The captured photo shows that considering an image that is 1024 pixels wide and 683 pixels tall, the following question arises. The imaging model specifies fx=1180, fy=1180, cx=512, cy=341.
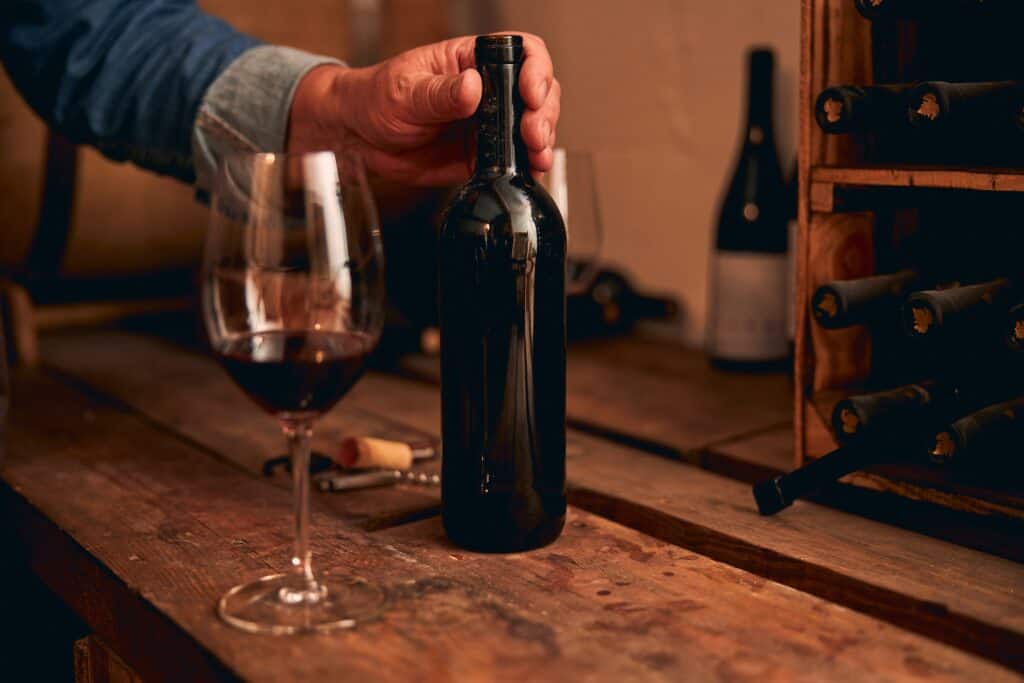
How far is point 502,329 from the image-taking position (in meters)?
0.80

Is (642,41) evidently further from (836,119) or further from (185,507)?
(185,507)

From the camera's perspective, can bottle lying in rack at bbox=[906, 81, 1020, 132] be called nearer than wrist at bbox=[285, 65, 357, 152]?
Yes

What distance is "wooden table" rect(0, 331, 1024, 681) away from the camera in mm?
691

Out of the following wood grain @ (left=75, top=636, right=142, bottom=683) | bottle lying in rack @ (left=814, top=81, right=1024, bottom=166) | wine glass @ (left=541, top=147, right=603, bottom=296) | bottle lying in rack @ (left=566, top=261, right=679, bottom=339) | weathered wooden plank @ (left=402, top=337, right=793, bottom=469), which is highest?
bottle lying in rack @ (left=814, top=81, right=1024, bottom=166)

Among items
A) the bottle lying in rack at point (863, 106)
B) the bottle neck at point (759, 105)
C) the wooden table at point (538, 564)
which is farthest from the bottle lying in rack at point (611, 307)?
the bottle lying in rack at point (863, 106)

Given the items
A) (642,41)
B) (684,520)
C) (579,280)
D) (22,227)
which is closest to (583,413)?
(579,280)

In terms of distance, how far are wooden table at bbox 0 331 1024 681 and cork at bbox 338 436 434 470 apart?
3 cm

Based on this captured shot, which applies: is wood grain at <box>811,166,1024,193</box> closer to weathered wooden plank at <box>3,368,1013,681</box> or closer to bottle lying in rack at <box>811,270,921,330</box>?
bottle lying in rack at <box>811,270,921,330</box>

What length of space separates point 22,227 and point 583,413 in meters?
0.90

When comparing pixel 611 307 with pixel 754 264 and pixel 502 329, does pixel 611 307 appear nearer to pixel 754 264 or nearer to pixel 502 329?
pixel 754 264

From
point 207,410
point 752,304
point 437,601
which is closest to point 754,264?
point 752,304

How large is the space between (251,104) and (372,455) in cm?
43

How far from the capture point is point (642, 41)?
1772 mm

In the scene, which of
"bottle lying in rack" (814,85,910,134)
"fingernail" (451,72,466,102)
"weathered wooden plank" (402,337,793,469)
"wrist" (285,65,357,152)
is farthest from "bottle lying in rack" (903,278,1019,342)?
"wrist" (285,65,357,152)
